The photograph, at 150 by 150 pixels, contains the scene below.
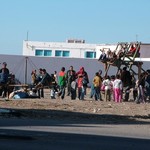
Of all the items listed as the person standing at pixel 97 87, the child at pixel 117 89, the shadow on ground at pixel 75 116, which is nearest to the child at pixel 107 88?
the person standing at pixel 97 87

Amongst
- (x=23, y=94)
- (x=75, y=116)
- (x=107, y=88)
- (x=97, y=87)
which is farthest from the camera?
(x=97, y=87)

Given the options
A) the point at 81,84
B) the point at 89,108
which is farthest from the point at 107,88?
the point at 89,108

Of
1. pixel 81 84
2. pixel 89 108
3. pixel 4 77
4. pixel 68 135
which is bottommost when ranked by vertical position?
pixel 68 135

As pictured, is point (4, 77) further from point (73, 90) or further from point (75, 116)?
point (75, 116)

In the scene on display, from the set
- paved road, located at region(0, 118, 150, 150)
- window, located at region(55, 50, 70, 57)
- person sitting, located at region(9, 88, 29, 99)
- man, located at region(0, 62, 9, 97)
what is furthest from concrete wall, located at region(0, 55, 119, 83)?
paved road, located at region(0, 118, 150, 150)

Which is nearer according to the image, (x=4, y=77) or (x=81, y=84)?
(x=4, y=77)

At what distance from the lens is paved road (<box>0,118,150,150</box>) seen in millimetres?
14164

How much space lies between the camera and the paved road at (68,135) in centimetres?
1416

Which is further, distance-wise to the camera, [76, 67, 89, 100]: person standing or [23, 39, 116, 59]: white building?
[23, 39, 116, 59]: white building

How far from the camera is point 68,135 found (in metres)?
16.6

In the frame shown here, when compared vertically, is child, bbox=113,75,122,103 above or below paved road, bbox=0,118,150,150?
above

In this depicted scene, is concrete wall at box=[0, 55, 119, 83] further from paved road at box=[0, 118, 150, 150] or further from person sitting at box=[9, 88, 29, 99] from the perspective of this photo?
paved road at box=[0, 118, 150, 150]

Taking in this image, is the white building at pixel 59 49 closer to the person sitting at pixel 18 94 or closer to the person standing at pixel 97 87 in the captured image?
the person standing at pixel 97 87

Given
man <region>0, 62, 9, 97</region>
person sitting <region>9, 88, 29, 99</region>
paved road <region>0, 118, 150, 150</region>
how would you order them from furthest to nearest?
person sitting <region>9, 88, 29, 99</region>, man <region>0, 62, 9, 97</region>, paved road <region>0, 118, 150, 150</region>
